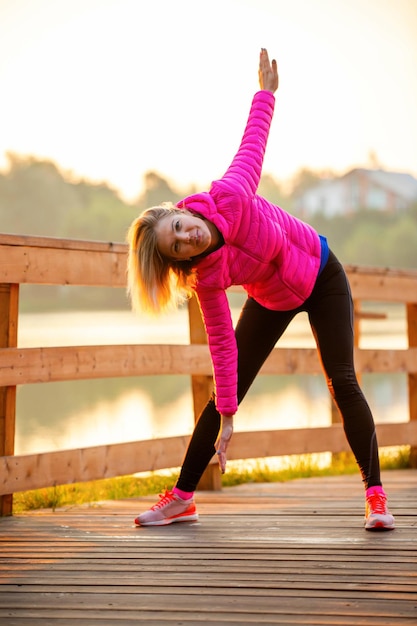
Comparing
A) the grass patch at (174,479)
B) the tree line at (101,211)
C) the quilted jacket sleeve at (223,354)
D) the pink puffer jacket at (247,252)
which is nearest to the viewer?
the pink puffer jacket at (247,252)

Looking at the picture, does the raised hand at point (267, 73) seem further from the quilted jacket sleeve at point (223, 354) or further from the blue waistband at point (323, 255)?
the quilted jacket sleeve at point (223, 354)

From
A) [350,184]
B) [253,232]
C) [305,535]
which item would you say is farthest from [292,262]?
[350,184]

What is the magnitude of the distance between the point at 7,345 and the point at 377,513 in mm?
1592

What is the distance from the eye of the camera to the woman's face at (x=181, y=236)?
115 inches

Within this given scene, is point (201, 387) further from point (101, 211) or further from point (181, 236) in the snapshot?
point (101, 211)

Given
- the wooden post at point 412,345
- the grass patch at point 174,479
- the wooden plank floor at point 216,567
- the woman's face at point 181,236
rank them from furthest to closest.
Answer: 1. the wooden post at point 412,345
2. the grass patch at point 174,479
3. the woman's face at point 181,236
4. the wooden plank floor at point 216,567

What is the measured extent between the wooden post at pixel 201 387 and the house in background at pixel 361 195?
38.0 metres

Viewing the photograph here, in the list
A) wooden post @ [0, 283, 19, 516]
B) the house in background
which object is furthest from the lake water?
the house in background

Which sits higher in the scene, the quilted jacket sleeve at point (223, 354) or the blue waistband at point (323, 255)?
the blue waistband at point (323, 255)

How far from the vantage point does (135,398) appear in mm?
20547

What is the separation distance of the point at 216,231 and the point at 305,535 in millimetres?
1069

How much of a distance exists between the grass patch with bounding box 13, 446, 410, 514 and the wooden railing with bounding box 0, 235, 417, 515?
0.76 ft

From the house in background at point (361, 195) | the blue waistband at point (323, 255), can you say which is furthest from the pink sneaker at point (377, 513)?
the house in background at point (361, 195)

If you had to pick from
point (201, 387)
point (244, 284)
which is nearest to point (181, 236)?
point (244, 284)
